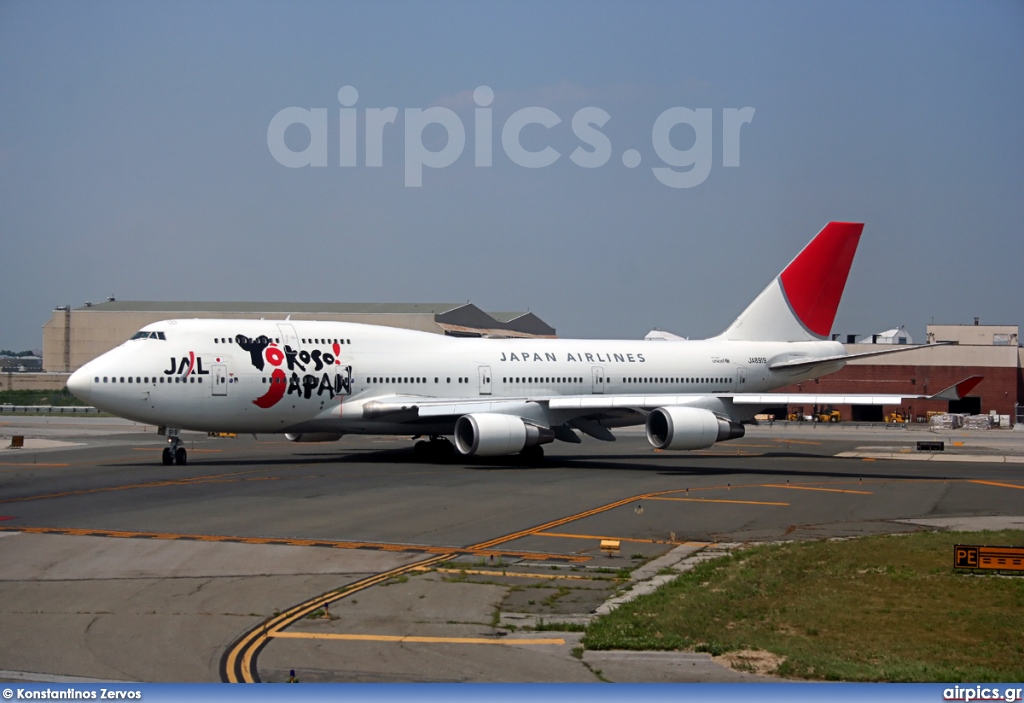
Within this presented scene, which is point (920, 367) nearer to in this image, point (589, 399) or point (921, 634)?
point (589, 399)

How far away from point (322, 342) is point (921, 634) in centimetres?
2743

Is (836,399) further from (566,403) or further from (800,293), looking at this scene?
(800,293)

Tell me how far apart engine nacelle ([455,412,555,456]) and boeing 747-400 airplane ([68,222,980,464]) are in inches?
1.8

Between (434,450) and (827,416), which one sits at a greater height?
(434,450)

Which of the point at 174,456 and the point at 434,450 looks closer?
the point at 174,456

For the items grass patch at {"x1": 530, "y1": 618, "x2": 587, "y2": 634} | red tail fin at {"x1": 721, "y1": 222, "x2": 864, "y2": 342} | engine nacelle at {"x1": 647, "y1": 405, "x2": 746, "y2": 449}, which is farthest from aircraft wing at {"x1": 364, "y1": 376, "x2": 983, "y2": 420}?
grass patch at {"x1": 530, "y1": 618, "x2": 587, "y2": 634}

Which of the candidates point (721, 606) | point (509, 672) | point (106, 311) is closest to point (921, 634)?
point (721, 606)

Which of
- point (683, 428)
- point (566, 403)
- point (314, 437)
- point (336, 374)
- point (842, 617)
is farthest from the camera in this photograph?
point (314, 437)

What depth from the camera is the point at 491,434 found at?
114 feet

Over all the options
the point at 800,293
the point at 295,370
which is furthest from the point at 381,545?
the point at 800,293

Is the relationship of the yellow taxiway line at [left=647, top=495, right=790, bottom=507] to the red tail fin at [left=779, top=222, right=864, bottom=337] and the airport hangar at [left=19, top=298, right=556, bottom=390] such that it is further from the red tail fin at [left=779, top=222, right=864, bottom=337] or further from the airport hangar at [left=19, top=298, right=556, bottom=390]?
the airport hangar at [left=19, top=298, right=556, bottom=390]

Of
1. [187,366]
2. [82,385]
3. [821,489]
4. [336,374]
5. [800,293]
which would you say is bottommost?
[821,489]

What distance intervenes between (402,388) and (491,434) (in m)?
5.15

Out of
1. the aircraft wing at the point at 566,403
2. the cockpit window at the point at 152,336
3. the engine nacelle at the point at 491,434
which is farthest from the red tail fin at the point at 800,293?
the cockpit window at the point at 152,336
